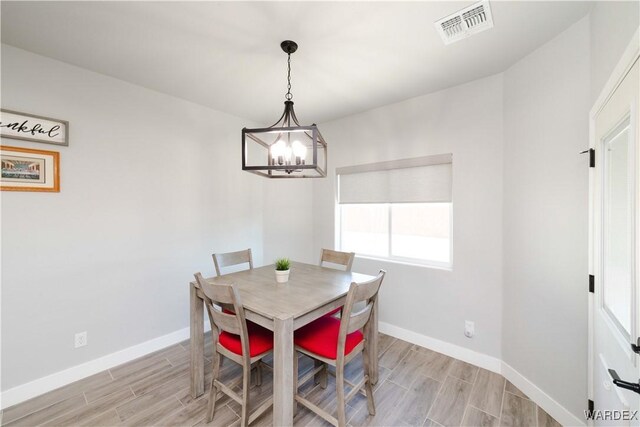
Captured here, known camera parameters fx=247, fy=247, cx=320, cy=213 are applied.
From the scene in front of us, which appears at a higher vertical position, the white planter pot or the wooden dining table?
the white planter pot

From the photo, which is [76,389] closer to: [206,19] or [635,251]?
[206,19]

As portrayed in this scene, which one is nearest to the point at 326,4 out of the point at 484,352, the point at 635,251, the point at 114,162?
the point at 635,251

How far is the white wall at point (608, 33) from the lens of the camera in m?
1.08

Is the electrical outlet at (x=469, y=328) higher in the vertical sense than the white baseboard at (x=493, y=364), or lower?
higher

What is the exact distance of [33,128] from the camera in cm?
194

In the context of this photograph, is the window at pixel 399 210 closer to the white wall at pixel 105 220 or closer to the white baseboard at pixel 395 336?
the white baseboard at pixel 395 336

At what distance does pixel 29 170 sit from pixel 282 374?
97.3 inches

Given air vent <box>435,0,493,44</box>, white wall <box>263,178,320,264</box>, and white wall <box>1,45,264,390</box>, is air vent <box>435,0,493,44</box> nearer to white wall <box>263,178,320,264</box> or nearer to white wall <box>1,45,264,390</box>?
white wall <box>263,178,320,264</box>

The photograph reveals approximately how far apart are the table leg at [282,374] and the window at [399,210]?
1947mm

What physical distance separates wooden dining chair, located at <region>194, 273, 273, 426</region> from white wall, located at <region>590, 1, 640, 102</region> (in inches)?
89.5

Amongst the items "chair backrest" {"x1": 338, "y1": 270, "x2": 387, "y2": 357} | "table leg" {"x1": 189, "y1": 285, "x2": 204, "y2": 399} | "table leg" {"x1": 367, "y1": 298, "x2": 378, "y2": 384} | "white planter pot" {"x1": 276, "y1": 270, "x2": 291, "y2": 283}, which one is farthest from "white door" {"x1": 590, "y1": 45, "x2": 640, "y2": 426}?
"table leg" {"x1": 189, "y1": 285, "x2": 204, "y2": 399}

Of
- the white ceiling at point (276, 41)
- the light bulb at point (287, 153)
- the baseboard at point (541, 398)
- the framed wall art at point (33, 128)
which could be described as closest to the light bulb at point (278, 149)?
the light bulb at point (287, 153)

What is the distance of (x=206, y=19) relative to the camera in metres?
1.63

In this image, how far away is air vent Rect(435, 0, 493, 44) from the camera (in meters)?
1.53
